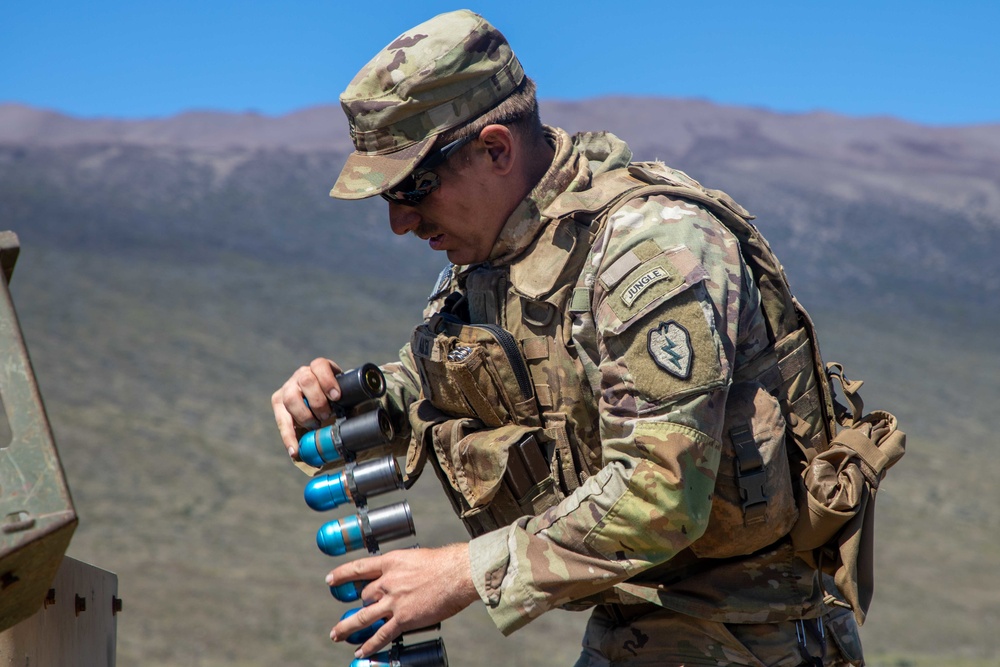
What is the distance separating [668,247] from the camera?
96.7 inches

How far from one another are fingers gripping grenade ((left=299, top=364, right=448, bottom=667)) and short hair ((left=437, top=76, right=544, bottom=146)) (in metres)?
0.65

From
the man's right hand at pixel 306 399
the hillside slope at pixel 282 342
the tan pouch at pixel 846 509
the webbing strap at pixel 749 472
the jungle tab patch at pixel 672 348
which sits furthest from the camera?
the hillside slope at pixel 282 342

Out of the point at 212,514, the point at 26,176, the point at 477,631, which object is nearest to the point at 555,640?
the point at 477,631

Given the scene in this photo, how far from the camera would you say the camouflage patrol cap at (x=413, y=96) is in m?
2.76

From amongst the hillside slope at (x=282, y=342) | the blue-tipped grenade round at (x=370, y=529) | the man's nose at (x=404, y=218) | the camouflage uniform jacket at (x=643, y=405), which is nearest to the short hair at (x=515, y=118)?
the man's nose at (x=404, y=218)

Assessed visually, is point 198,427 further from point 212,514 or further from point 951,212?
point 951,212

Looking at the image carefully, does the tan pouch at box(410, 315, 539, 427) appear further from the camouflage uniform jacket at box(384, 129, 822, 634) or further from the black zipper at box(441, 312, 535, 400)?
the camouflage uniform jacket at box(384, 129, 822, 634)

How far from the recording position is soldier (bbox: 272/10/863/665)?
2.37 m

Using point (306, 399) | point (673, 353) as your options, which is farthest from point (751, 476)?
point (306, 399)

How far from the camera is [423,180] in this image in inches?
111

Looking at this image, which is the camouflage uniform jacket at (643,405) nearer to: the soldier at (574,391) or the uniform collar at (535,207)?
the soldier at (574,391)

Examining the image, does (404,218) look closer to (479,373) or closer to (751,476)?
(479,373)

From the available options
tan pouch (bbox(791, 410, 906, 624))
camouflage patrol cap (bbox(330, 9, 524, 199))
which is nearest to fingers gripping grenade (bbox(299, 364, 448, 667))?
camouflage patrol cap (bbox(330, 9, 524, 199))

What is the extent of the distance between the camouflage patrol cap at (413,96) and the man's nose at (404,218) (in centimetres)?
14
